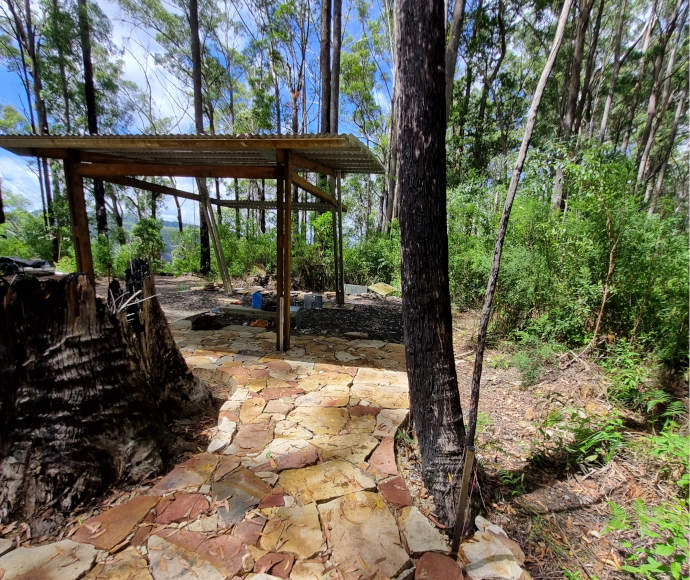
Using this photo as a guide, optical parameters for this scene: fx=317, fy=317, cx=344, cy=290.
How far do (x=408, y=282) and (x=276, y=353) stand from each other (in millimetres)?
2539

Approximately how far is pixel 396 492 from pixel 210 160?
175 inches

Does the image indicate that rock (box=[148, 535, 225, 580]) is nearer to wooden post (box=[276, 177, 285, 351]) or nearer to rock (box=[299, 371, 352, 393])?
rock (box=[299, 371, 352, 393])

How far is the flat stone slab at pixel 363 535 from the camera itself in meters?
1.33

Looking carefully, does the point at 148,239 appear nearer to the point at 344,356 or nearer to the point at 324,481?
the point at 344,356

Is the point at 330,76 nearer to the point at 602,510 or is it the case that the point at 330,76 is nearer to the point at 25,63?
the point at 602,510

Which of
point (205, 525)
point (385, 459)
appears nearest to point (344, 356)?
point (385, 459)

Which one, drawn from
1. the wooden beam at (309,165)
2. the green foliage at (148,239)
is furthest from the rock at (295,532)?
the green foliage at (148,239)

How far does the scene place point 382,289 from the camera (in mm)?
7684

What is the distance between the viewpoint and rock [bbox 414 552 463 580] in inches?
51.8

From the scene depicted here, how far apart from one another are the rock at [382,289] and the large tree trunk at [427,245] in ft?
19.4

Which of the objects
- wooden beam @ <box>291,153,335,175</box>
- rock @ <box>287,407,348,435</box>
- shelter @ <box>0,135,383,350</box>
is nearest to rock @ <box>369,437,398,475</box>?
rock @ <box>287,407,348,435</box>

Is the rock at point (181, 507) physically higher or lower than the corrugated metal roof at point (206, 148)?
lower

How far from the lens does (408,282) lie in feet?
5.09

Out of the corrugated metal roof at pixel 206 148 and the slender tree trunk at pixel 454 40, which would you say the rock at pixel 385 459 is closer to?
the corrugated metal roof at pixel 206 148
